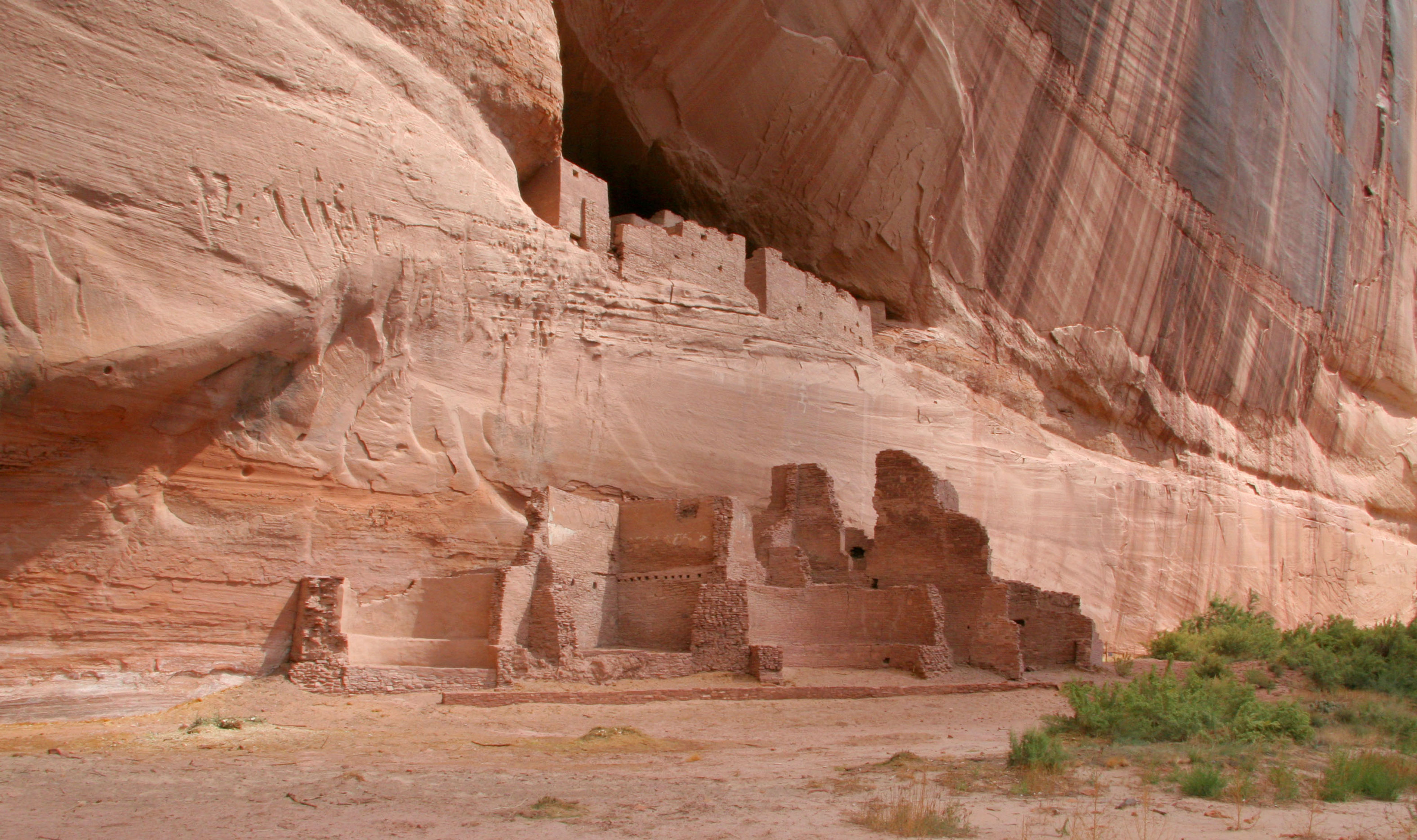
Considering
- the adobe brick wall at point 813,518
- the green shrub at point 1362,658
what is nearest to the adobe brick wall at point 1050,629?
the adobe brick wall at point 813,518

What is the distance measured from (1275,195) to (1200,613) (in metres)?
11.7

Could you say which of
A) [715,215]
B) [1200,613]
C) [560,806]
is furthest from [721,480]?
[1200,613]

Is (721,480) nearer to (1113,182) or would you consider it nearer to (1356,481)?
(1113,182)

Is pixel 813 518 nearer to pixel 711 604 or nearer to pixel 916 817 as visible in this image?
pixel 711 604

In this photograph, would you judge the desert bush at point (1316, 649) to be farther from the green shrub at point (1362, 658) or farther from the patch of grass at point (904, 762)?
the patch of grass at point (904, 762)

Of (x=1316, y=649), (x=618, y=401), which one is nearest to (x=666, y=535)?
(x=618, y=401)

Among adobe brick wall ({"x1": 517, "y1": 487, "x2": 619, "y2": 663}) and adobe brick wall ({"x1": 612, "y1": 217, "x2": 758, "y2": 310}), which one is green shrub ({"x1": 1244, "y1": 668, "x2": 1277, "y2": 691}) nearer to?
adobe brick wall ({"x1": 517, "y1": 487, "x2": 619, "y2": 663})

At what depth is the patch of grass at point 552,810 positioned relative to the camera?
7352mm

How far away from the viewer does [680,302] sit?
18656 mm

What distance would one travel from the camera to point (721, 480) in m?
18.3

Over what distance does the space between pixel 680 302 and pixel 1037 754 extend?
36.3ft

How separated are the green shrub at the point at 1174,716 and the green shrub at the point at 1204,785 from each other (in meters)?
2.48

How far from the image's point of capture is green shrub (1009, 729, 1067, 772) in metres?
8.96

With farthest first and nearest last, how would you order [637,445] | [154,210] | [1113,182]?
[1113,182]
[637,445]
[154,210]
